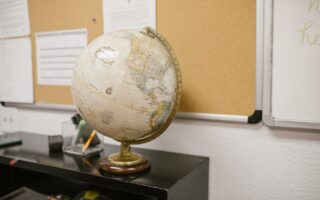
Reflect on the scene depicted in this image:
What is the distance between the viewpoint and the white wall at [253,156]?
84 centimetres

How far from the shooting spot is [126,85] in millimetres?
684

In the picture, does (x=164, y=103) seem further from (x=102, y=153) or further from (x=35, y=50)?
(x=35, y=50)

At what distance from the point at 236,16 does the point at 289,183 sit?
51cm

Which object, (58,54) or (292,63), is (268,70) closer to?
(292,63)

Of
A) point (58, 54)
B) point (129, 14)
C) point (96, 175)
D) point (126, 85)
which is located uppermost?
point (129, 14)

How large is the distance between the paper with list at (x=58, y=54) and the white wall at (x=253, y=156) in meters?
0.50

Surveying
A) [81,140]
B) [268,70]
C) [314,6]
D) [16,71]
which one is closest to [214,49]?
[268,70]

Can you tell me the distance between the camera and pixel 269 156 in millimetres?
879

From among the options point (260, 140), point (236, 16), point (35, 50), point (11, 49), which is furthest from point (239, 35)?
point (11, 49)

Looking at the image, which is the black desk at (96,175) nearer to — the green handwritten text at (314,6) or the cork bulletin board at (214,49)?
the cork bulletin board at (214,49)

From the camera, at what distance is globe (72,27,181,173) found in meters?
0.69

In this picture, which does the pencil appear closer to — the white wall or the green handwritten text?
the white wall

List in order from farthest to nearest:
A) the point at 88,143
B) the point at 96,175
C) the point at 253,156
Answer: the point at 88,143 < the point at 253,156 < the point at 96,175

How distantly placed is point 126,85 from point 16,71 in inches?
36.6
